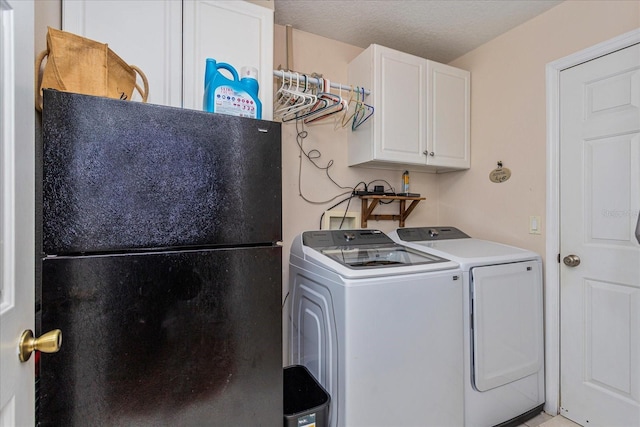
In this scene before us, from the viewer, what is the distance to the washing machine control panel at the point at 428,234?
222cm

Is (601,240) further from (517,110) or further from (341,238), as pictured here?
(341,238)

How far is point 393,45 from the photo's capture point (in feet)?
7.96

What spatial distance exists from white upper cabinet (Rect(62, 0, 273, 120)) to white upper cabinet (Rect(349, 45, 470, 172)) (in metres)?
0.86

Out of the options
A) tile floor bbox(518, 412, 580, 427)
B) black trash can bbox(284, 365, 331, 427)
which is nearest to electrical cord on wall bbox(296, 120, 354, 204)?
black trash can bbox(284, 365, 331, 427)

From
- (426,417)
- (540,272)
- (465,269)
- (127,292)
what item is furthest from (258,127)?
(540,272)

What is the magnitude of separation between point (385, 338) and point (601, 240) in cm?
147

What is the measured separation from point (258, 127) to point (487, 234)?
2.05 m

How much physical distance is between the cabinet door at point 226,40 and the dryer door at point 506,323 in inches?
60.7

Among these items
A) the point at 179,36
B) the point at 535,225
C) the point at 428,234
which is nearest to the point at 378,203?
the point at 428,234

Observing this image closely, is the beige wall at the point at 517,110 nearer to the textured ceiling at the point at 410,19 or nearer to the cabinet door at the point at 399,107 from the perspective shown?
the textured ceiling at the point at 410,19

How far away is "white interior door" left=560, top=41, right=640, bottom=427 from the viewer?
1.65 meters

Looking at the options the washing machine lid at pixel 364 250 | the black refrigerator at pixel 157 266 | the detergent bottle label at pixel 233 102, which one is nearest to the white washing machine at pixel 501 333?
the washing machine lid at pixel 364 250

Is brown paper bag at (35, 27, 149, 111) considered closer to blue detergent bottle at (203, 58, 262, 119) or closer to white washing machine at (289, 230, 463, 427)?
blue detergent bottle at (203, 58, 262, 119)

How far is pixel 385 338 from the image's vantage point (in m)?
1.42
